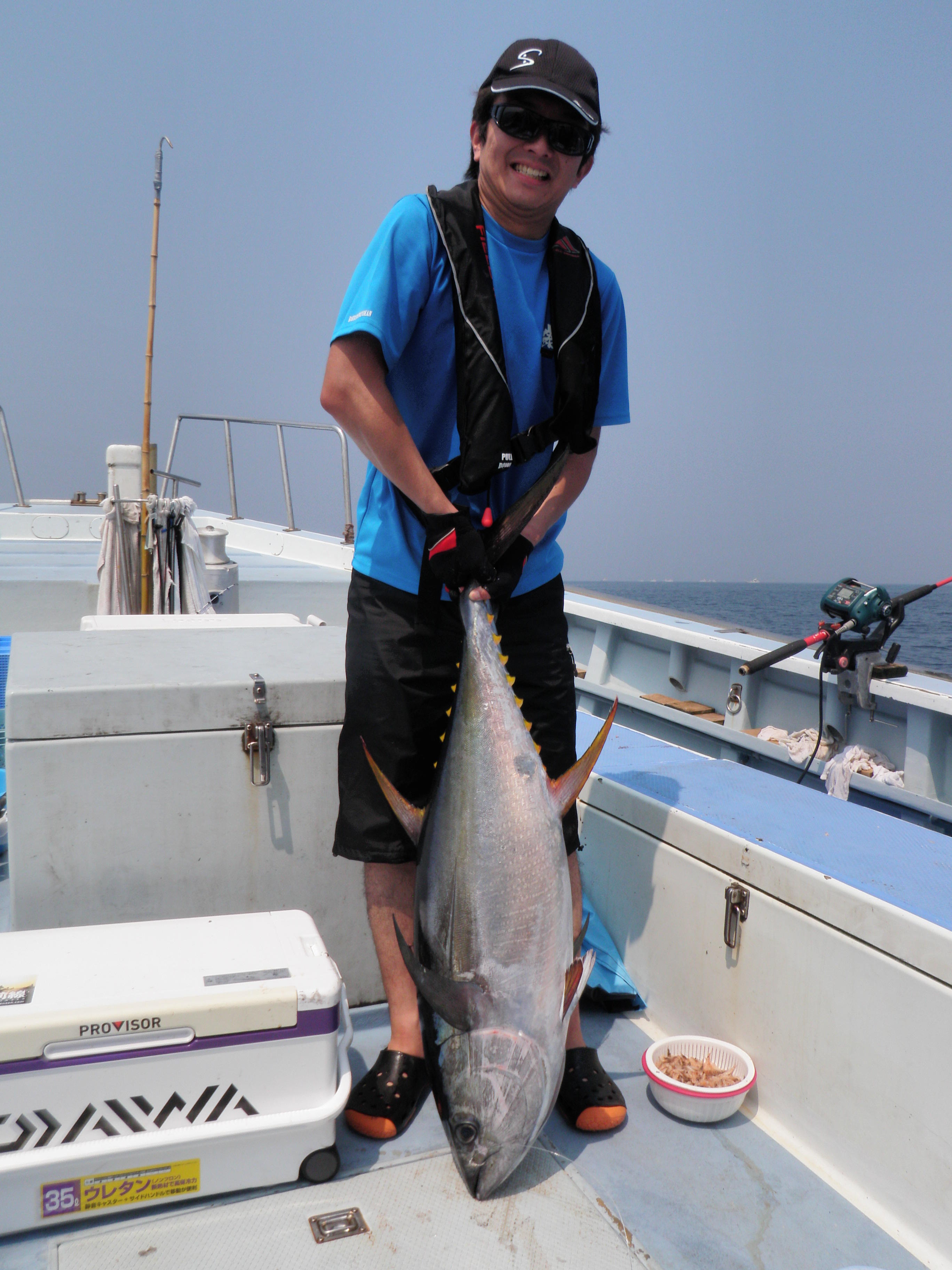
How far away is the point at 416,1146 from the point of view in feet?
5.82

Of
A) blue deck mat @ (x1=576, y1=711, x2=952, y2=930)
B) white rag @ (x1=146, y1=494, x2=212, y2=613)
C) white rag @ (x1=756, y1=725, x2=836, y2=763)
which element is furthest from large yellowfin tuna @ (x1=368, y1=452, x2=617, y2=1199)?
white rag @ (x1=756, y1=725, x2=836, y2=763)

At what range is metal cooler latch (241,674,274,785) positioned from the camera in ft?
6.71

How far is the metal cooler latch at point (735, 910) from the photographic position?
1960 mm

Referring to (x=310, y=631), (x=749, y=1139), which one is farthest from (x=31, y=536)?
(x=749, y=1139)

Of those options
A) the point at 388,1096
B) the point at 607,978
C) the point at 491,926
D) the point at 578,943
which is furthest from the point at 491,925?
the point at 607,978

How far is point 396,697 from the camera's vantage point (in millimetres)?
1909

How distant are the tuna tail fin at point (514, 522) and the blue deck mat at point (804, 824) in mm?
878

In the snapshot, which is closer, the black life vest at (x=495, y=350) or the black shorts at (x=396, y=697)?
the black life vest at (x=495, y=350)

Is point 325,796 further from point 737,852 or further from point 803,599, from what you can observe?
point 803,599

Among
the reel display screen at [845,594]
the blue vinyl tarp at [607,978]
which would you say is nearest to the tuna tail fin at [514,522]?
the blue vinyl tarp at [607,978]

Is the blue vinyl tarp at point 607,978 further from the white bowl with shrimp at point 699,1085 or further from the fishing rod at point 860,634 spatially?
the fishing rod at point 860,634

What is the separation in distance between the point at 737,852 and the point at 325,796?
3.34ft

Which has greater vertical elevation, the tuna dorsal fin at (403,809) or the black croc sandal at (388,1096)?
the tuna dorsal fin at (403,809)

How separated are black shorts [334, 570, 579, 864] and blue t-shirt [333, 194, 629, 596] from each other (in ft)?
0.22
